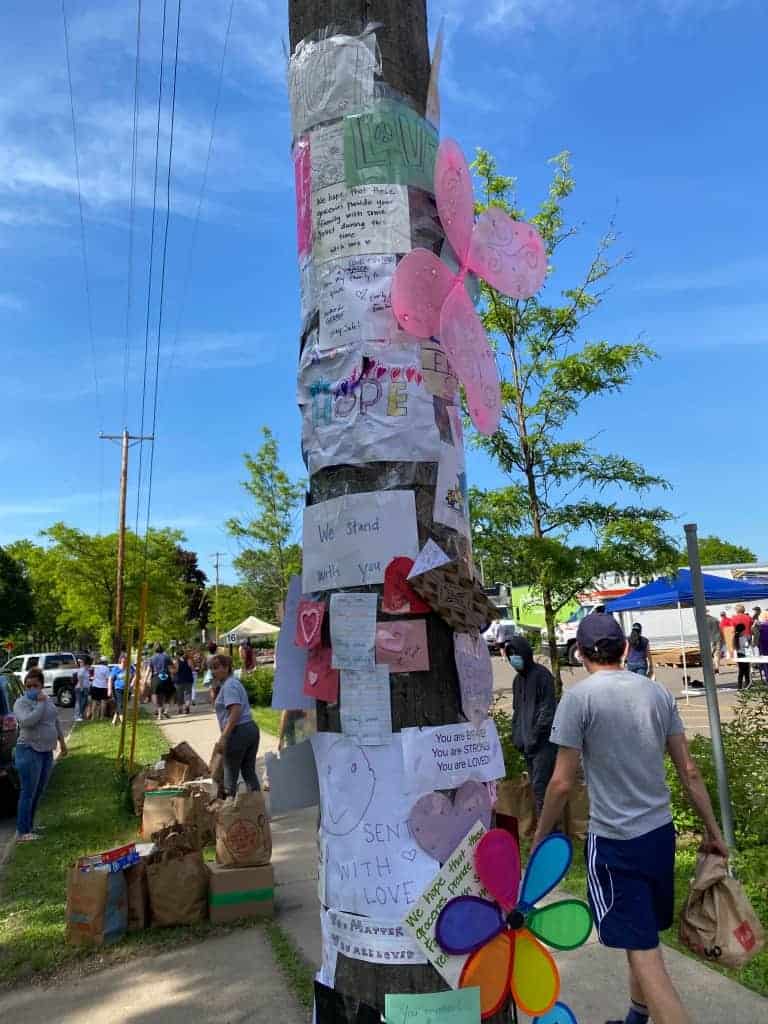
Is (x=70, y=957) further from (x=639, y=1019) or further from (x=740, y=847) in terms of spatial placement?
(x=740, y=847)

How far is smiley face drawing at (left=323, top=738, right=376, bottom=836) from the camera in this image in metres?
1.92

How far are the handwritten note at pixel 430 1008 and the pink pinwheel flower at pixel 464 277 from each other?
4.76 ft

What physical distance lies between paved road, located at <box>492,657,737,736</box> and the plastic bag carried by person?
5.29m

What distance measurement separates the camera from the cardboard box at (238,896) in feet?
17.6

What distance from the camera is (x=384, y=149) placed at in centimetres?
218

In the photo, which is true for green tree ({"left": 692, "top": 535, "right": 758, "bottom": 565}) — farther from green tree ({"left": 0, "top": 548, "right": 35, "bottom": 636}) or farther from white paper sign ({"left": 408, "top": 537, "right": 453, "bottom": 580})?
white paper sign ({"left": 408, "top": 537, "right": 453, "bottom": 580})

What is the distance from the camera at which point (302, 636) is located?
2107mm

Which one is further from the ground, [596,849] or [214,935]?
[596,849]

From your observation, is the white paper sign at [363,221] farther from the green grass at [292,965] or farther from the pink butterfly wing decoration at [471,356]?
the green grass at [292,965]

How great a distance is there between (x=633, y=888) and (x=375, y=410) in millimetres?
2238

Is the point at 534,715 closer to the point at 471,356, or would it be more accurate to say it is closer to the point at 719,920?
the point at 719,920

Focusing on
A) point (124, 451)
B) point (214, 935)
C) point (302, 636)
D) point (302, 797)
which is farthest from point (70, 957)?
point (124, 451)

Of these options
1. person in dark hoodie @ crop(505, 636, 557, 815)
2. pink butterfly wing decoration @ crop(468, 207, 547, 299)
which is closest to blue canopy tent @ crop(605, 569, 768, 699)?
person in dark hoodie @ crop(505, 636, 557, 815)

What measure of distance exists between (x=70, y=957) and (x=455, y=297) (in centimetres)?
483
